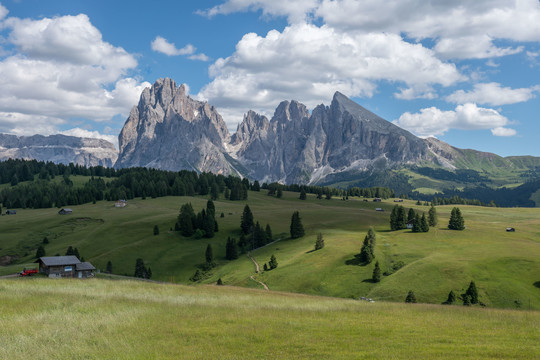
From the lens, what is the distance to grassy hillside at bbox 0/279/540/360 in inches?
680

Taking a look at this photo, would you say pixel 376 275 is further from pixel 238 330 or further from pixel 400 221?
pixel 400 221

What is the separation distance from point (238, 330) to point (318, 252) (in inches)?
2946

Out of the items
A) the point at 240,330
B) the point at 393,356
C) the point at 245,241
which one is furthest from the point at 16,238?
the point at 393,356

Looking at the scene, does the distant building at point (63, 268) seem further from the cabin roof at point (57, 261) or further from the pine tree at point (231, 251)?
the pine tree at point (231, 251)

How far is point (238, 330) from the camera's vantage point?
841 inches

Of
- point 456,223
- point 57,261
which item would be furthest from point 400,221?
point 57,261

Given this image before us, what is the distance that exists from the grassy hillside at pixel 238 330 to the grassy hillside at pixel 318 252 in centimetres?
4048

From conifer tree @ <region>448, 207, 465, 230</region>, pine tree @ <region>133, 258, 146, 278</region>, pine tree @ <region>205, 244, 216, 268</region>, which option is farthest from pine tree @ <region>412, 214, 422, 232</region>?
pine tree @ <region>133, 258, 146, 278</region>

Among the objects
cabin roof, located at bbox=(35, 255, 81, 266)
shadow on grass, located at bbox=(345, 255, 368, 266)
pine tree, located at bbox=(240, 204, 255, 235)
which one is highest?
pine tree, located at bbox=(240, 204, 255, 235)

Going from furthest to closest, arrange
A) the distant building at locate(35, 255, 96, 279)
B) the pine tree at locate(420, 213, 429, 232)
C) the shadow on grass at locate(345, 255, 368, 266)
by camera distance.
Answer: the pine tree at locate(420, 213, 429, 232) < the shadow on grass at locate(345, 255, 368, 266) < the distant building at locate(35, 255, 96, 279)

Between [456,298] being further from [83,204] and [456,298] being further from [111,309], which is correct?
[83,204]

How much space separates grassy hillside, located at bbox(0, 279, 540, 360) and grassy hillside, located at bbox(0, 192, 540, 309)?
4048 centimetres

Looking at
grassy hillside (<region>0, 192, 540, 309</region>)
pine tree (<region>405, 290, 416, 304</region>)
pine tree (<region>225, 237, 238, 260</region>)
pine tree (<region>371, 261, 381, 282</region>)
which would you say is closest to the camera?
pine tree (<region>405, 290, 416, 304</region>)

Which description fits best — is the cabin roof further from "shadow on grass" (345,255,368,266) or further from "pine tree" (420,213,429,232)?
"pine tree" (420,213,429,232)
